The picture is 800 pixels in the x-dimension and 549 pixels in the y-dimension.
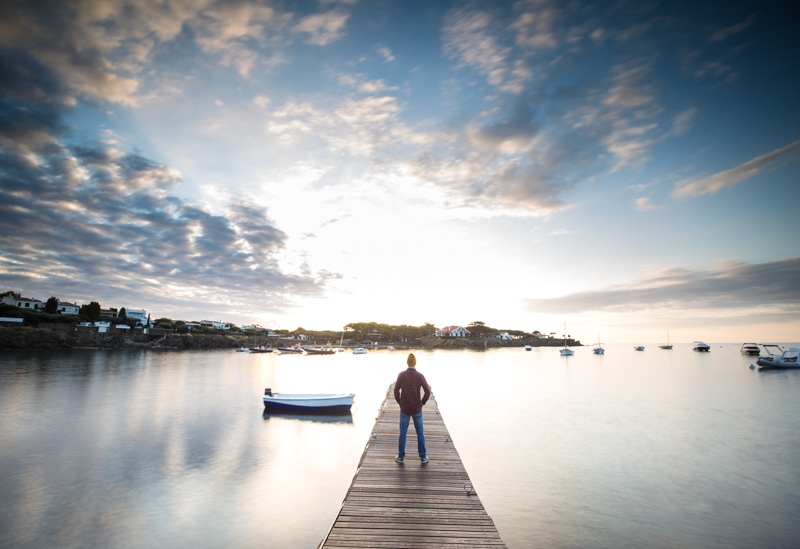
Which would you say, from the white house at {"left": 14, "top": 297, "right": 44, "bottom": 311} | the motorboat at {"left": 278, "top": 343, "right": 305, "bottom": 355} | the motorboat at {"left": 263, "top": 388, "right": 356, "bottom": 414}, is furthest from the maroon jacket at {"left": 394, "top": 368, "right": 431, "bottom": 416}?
the white house at {"left": 14, "top": 297, "right": 44, "bottom": 311}

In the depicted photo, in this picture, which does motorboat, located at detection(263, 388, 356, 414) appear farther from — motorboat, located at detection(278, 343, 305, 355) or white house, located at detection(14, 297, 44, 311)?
white house, located at detection(14, 297, 44, 311)

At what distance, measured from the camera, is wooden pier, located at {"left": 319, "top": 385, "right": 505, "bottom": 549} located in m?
6.78

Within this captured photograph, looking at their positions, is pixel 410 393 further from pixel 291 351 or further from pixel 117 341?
pixel 117 341

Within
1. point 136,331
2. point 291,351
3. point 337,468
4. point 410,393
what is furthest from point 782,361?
point 136,331

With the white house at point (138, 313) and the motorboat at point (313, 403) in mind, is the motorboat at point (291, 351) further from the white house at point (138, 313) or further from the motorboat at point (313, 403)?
the motorboat at point (313, 403)

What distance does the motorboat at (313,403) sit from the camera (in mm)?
28922

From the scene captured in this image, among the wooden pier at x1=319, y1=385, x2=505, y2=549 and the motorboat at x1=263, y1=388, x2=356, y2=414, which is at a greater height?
the wooden pier at x1=319, y1=385, x2=505, y2=549

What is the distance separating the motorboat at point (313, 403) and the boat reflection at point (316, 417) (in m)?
0.51

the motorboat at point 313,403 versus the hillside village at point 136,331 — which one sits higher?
the hillside village at point 136,331

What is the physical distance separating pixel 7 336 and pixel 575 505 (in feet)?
367

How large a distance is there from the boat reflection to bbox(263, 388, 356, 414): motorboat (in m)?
0.51

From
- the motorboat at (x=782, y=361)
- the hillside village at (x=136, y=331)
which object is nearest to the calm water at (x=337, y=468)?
the motorboat at (x=782, y=361)

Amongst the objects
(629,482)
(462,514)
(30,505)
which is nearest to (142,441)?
(30,505)

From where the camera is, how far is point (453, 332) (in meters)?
182
